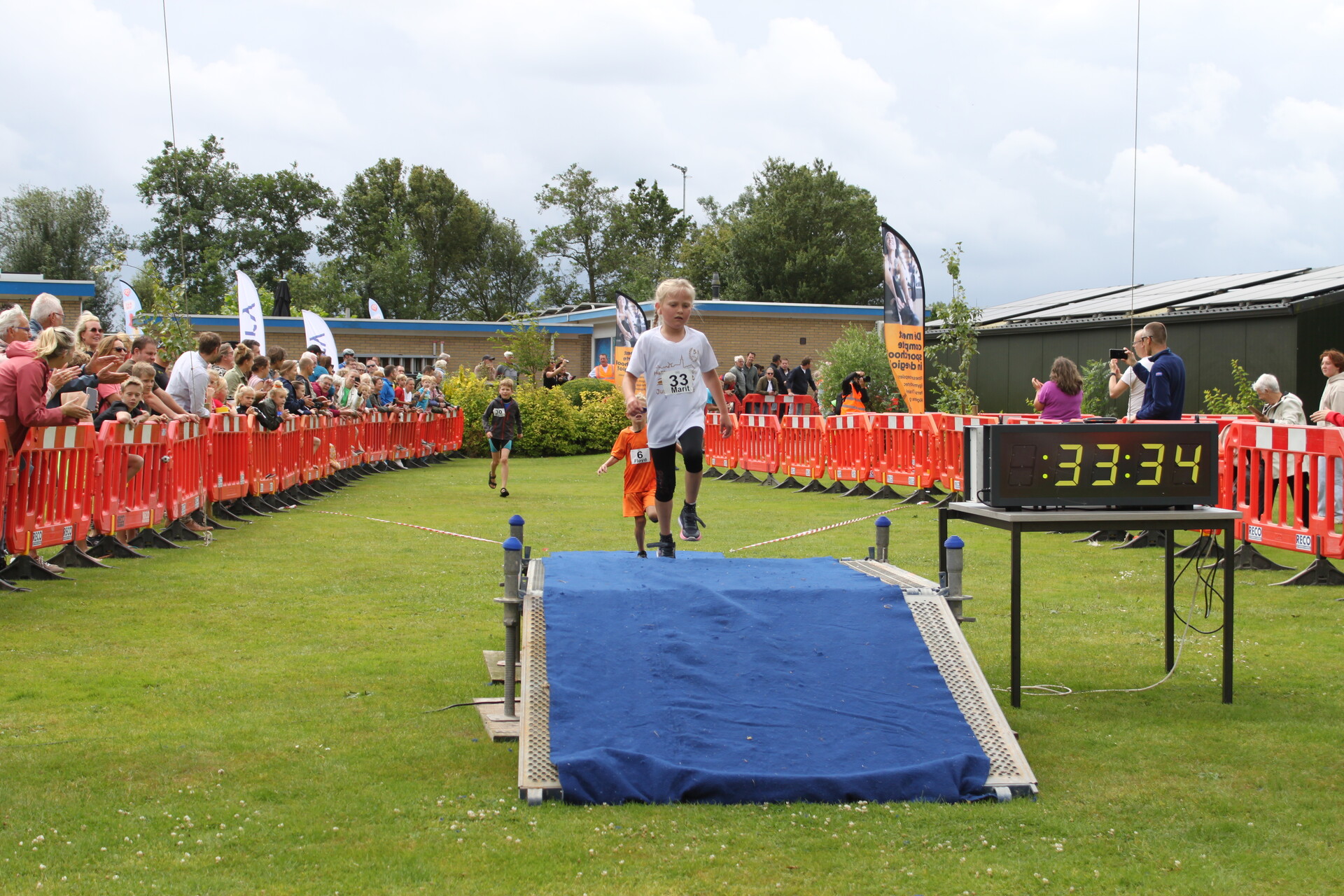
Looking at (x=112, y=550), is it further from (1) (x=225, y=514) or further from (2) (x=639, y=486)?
(2) (x=639, y=486)

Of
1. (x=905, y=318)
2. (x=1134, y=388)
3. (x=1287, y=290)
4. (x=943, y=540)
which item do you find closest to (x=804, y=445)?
(x=905, y=318)

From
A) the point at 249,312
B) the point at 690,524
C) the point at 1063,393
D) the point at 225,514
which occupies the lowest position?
the point at 225,514

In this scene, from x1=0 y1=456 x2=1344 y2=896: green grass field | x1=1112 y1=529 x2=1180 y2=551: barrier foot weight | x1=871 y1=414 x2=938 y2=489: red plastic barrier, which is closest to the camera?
x1=0 y1=456 x2=1344 y2=896: green grass field

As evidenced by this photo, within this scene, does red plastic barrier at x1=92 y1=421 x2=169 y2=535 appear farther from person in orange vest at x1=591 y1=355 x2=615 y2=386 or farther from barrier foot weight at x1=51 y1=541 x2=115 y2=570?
person in orange vest at x1=591 y1=355 x2=615 y2=386

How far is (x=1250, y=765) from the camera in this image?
5.56 metres

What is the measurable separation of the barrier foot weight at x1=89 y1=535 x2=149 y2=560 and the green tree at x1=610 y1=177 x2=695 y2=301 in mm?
77830

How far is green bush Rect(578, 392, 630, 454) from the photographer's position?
116 ft

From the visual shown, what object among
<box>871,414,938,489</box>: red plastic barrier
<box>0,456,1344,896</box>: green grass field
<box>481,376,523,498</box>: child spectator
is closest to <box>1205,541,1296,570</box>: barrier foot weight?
<box>0,456,1344,896</box>: green grass field

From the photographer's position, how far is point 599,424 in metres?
35.4

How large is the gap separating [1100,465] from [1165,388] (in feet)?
22.7

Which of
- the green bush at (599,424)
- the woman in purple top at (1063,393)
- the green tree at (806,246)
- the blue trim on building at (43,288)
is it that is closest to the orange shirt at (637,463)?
the woman in purple top at (1063,393)

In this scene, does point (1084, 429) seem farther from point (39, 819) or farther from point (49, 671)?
point (49, 671)

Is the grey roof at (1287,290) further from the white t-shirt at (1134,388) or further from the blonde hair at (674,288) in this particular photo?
the blonde hair at (674,288)

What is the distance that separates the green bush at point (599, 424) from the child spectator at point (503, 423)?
13.7 metres
